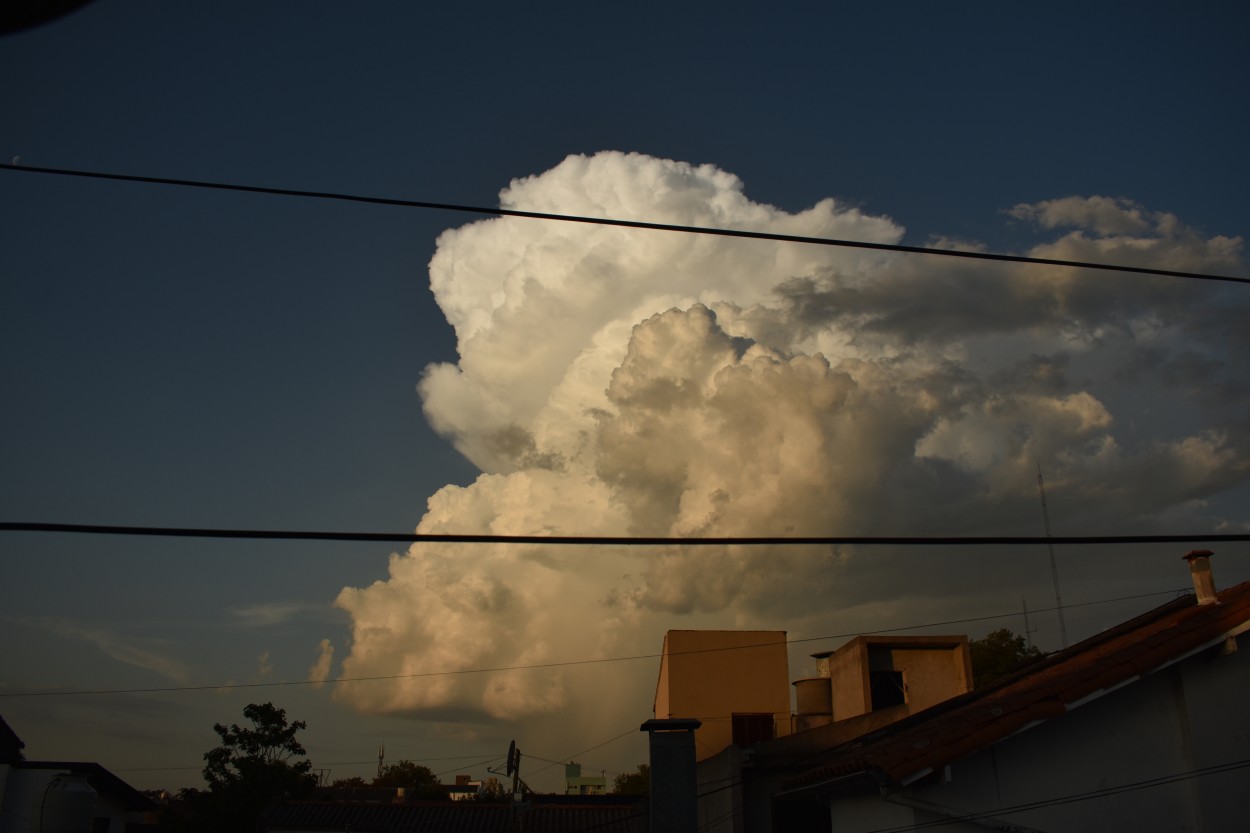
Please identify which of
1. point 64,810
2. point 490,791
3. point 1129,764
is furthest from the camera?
point 490,791

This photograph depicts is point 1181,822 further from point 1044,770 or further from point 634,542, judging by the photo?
point 634,542

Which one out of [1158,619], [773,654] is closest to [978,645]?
[773,654]

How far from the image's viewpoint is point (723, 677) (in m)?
40.6

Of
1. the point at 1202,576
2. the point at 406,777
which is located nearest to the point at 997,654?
the point at 1202,576

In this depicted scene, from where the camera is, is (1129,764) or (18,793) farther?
(18,793)

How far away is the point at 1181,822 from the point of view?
14.6 metres

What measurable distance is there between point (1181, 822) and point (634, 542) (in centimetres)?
1069

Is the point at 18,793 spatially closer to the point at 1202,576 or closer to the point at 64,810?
the point at 64,810

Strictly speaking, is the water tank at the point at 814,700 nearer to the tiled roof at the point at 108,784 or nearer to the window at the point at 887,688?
the window at the point at 887,688

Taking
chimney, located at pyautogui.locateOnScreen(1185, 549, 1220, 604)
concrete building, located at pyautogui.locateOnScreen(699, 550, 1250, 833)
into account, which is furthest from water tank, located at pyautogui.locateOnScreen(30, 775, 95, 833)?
chimney, located at pyautogui.locateOnScreen(1185, 549, 1220, 604)

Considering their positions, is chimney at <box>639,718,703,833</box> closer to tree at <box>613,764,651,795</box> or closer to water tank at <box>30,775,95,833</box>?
water tank at <box>30,775,95,833</box>

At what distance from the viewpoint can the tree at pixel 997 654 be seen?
5409 cm

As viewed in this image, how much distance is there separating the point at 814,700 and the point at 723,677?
4.41 meters

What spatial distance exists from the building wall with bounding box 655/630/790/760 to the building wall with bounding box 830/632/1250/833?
25.1 meters
